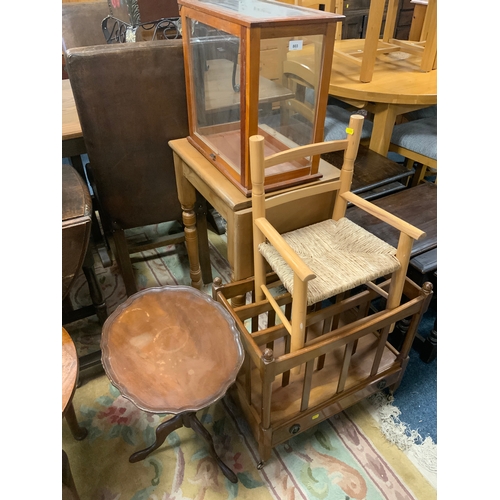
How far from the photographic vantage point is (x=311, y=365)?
102cm

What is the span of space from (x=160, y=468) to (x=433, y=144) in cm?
171

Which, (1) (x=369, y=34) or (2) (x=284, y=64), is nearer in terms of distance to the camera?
(2) (x=284, y=64)

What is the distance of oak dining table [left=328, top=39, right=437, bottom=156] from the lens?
1599 millimetres

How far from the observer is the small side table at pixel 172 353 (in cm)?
91

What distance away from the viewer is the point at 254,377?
130cm

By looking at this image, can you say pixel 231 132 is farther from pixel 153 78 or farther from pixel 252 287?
pixel 252 287

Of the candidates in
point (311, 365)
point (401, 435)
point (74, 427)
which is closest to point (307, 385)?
point (311, 365)

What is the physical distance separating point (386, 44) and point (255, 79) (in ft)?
4.89

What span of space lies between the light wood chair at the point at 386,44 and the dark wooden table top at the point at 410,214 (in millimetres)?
558

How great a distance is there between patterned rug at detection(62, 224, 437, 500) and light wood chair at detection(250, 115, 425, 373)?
40 cm

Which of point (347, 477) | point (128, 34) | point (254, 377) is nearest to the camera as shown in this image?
point (347, 477)

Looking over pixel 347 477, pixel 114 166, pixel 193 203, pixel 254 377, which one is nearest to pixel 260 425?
pixel 254 377

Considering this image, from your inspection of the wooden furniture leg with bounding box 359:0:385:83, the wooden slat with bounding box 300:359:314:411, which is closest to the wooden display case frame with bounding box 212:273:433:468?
the wooden slat with bounding box 300:359:314:411

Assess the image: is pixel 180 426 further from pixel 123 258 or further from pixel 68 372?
pixel 123 258
